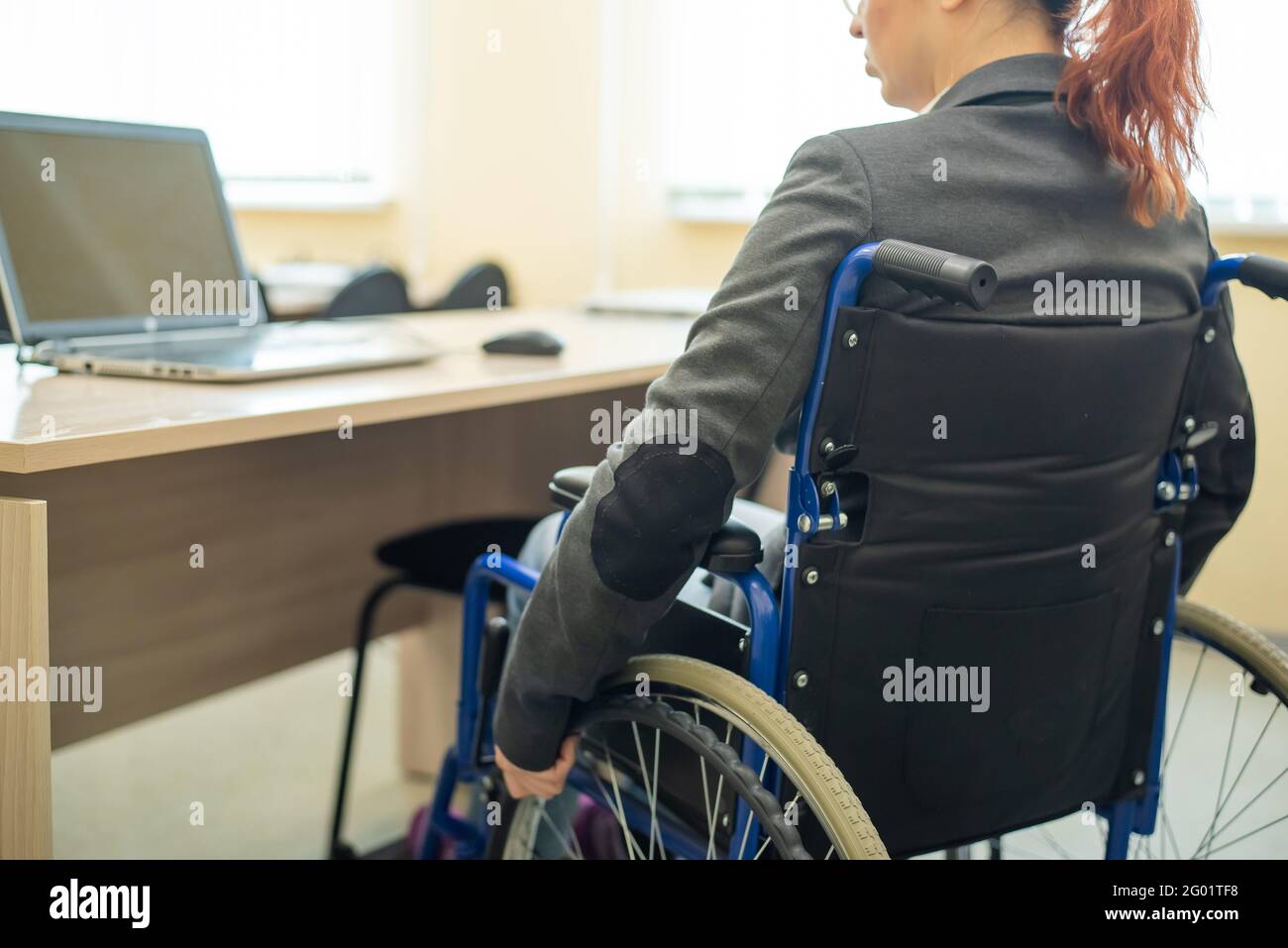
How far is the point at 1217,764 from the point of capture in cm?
212

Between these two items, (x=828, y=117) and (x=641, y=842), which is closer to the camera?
(x=641, y=842)

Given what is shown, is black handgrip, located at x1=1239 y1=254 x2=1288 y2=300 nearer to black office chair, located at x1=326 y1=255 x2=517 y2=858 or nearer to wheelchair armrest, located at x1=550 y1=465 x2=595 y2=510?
wheelchair armrest, located at x1=550 y1=465 x2=595 y2=510

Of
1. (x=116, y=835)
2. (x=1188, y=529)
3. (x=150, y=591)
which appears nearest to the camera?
(x=1188, y=529)

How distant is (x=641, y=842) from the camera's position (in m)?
1.17

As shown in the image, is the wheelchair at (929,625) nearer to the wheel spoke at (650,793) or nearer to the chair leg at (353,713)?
the wheel spoke at (650,793)

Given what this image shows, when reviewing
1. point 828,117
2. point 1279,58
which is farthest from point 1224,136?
point 828,117

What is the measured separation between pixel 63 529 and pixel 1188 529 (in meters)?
1.29

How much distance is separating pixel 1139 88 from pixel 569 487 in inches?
22.2

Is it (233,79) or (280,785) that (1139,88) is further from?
(233,79)

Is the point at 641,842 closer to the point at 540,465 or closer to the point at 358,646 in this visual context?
the point at 358,646

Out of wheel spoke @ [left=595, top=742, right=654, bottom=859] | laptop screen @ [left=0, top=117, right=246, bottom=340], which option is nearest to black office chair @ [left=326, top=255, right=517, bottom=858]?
laptop screen @ [left=0, top=117, right=246, bottom=340]

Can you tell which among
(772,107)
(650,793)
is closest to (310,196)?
(772,107)

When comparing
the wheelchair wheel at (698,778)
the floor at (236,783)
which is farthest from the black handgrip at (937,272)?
the floor at (236,783)

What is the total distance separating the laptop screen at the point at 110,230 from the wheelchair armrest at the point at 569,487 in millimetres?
602
